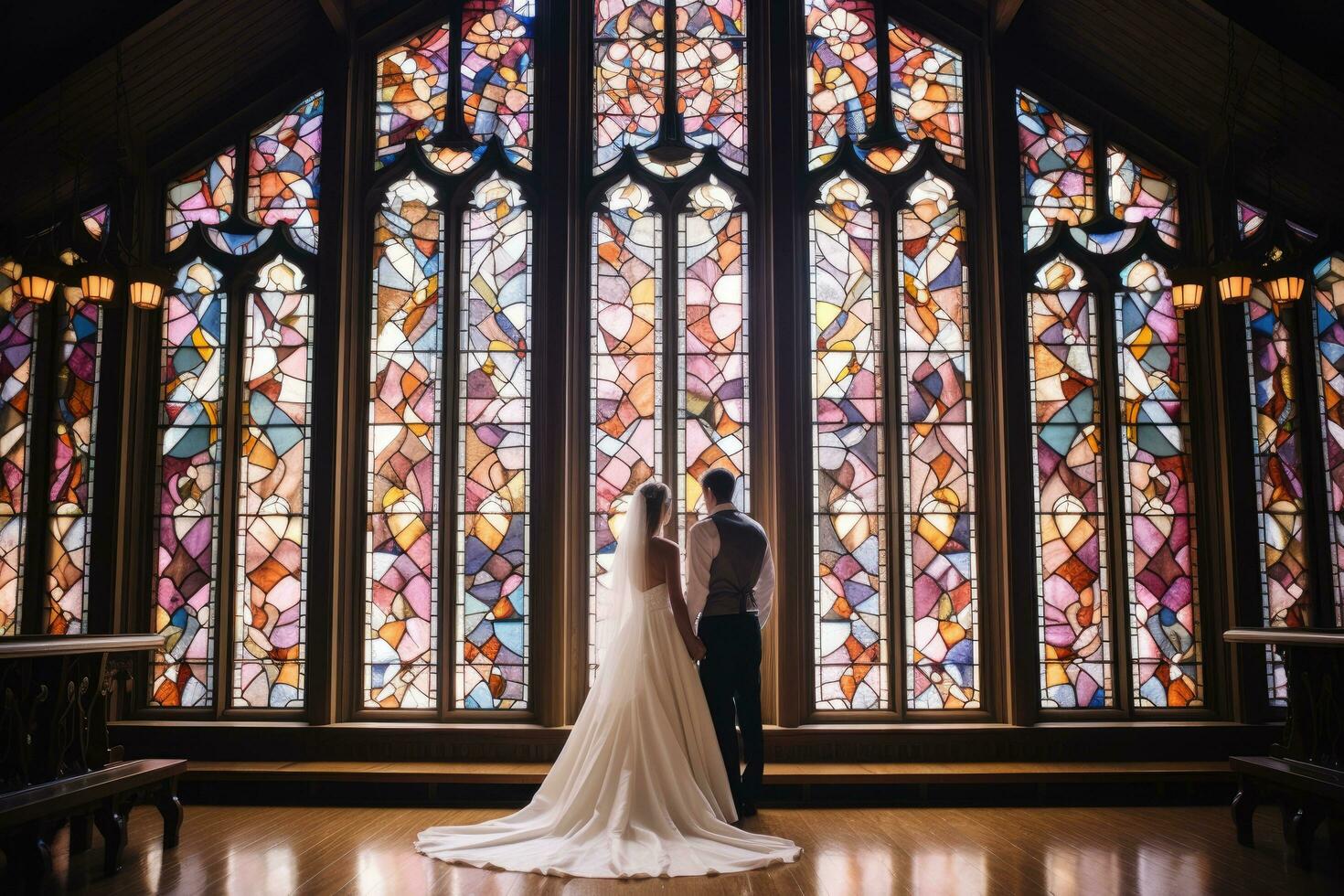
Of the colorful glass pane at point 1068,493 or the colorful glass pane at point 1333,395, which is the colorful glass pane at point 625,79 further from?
the colorful glass pane at point 1333,395

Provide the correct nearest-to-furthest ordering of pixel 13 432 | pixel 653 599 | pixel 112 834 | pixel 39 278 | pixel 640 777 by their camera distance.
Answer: pixel 112 834
pixel 640 777
pixel 653 599
pixel 39 278
pixel 13 432

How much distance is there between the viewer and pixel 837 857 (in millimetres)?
4816

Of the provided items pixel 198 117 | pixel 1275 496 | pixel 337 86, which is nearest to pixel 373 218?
pixel 337 86

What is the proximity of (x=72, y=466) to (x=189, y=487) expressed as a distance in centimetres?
68

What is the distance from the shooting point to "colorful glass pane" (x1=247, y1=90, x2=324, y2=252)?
23.3 ft

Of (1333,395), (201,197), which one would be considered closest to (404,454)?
(201,197)

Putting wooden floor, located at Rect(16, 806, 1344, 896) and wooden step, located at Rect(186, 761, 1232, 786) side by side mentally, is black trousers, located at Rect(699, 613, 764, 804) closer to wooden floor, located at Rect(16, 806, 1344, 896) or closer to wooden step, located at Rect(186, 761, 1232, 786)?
wooden floor, located at Rect(16, 806, 1344, 896)

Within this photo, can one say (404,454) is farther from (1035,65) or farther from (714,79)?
(1035,65)

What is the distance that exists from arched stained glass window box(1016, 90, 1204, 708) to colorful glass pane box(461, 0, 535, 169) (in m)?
3.15

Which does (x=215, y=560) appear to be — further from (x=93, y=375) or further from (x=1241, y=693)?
(x=1241, y=693)

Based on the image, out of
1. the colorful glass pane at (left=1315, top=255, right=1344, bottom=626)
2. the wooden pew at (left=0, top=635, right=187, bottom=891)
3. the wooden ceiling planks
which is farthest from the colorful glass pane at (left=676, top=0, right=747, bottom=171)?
the wooden pew at (left=0, top=635, right=187, bottom=891)

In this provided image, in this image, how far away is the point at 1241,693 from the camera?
6.57 m

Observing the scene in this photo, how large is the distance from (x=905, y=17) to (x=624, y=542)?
406 centimetres

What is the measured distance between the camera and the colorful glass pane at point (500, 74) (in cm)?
722
